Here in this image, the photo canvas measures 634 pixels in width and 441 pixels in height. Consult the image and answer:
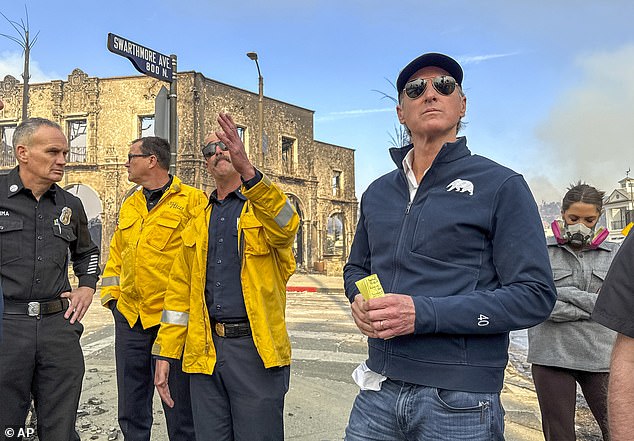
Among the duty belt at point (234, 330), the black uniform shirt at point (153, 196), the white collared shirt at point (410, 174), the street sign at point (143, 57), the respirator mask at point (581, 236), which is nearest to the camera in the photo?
the white collared shirt at point (410, 174)

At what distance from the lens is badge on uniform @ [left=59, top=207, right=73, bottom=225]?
3.69m

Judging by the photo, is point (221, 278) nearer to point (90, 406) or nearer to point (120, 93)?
point (90, 406)

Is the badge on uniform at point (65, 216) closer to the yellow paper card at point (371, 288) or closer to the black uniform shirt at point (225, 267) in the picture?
the black uniform shirt at point (225, 267)

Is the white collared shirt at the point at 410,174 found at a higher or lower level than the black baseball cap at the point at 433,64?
lower

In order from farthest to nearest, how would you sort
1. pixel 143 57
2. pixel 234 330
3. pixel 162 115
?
pixel 162 115, pixel 143 57, pixel 234 330

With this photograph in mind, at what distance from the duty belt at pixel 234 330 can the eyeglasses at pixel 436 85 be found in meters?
1.52

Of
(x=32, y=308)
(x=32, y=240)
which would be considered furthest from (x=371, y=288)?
(x=32, y=240)

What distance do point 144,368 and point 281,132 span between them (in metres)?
29.0

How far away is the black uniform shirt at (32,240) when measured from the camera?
11.1 ft

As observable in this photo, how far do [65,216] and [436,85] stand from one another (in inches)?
107

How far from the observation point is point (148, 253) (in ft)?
13.4

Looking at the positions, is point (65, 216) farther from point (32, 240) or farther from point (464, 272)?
point (464, 272)
